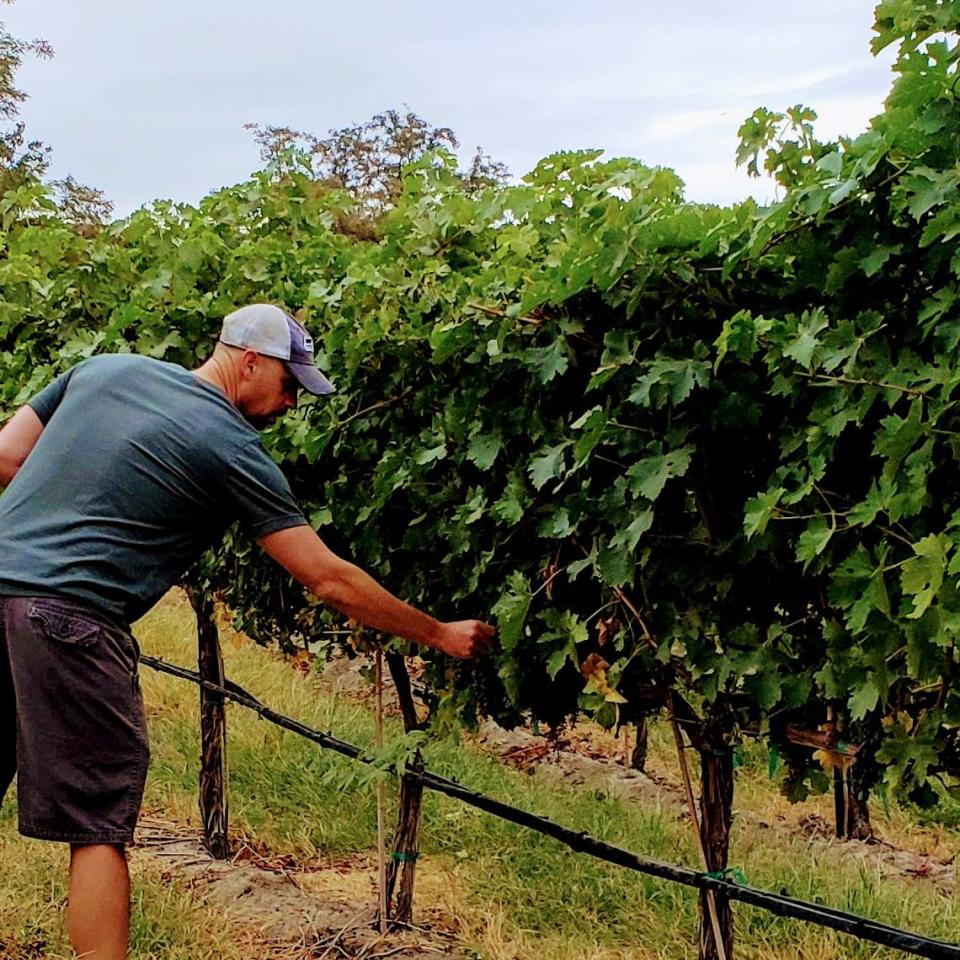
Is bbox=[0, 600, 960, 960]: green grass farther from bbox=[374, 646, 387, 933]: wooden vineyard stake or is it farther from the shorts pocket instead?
the shorts pocket

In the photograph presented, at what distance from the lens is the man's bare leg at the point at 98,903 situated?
314cm

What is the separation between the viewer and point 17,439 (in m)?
3.64

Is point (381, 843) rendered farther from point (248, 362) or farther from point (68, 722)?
point (248, 362)

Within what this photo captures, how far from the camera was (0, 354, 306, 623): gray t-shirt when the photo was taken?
323cm

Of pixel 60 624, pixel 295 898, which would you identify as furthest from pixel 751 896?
pixel 295 898

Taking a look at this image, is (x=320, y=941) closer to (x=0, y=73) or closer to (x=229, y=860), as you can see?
(x=229, y=860)

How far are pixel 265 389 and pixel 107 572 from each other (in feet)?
2.17

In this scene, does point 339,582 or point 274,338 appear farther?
point 274,338

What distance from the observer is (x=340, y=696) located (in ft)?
31.2

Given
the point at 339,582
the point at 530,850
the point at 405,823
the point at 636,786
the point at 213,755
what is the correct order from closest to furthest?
the point at 339,582 < the point at 405,823 < the point at 530,850 < the point at 213,755 < the point at 636,786

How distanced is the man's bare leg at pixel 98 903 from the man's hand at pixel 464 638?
100cm

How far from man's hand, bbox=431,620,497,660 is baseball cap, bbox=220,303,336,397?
76 centimetres

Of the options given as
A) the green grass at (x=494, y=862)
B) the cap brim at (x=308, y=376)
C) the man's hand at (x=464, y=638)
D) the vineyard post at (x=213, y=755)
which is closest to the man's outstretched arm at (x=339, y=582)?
the man's hand at (x=464, y=638)

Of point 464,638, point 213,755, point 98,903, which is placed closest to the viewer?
point 98,903
